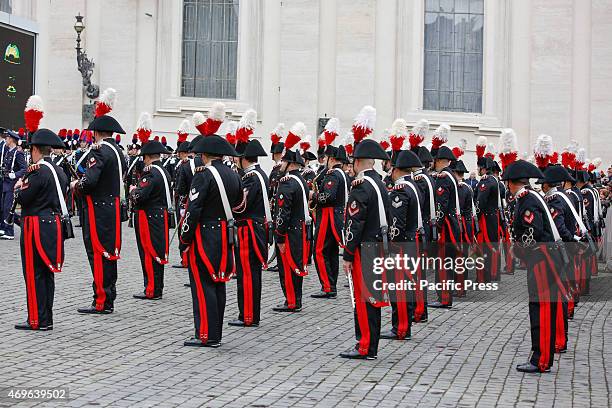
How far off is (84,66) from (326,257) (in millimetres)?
16697

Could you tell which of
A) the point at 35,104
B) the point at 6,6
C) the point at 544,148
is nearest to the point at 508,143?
the point at 544,148

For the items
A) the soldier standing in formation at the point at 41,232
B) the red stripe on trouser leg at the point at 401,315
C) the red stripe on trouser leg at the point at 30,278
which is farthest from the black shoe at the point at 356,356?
the red stripe on trouser leg at the point at 30,278

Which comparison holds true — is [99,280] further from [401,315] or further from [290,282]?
[401,315]

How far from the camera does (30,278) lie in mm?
10766

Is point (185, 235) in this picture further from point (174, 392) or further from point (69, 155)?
point (69, 155)

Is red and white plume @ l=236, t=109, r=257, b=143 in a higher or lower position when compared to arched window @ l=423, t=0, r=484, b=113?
lower

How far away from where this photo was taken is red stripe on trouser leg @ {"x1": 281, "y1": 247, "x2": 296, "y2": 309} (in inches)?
504

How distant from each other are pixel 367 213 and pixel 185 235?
1747 millimetres

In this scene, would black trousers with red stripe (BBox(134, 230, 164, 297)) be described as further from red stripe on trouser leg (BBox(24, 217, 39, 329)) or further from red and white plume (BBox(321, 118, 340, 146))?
red and white plume (BBox(321, 118, 340, 146))

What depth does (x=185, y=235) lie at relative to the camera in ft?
33.3

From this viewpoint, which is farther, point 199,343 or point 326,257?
point 326,257

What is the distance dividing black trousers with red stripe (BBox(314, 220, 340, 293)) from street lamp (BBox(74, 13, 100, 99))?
16181mm

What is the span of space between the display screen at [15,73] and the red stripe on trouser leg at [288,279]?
12.2 meters

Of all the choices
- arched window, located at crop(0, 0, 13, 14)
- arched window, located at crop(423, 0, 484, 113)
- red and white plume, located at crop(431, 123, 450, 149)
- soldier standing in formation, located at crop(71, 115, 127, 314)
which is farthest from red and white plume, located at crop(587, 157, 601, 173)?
arched window, located at crop(0, 0, 13, 14)
